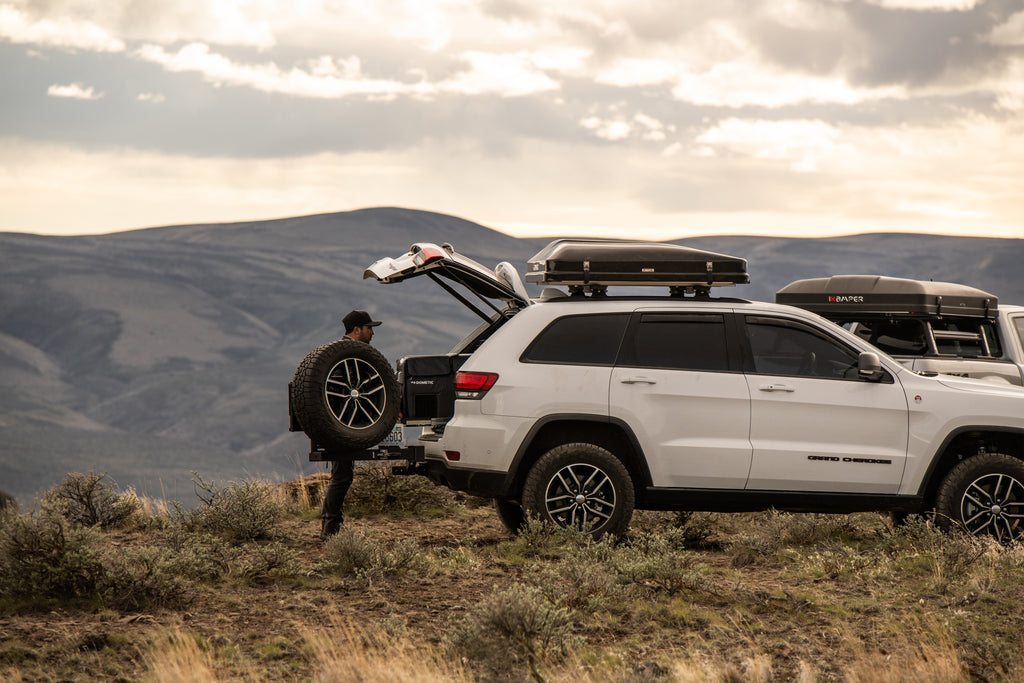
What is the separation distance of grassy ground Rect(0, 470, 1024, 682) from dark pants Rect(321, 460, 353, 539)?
293 mm

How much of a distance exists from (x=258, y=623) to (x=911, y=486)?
5.25 meters

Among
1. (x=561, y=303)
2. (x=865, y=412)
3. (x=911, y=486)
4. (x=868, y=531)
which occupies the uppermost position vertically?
(x=561, y=303)

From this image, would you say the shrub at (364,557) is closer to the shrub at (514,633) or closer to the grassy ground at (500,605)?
the grassy ground at (500,605)

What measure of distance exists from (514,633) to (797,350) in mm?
3887

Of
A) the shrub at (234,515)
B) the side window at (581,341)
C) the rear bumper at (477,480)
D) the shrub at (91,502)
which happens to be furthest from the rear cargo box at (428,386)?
the shrub at (91,502)

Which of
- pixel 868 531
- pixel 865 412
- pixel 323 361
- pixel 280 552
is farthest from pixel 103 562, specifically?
pixel 868 531

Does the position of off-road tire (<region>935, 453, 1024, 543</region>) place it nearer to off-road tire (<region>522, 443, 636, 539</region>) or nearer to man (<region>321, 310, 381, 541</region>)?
off-road tire (<region>522, 443, 636, 539</region>)

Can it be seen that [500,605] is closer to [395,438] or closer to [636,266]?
[395,438]

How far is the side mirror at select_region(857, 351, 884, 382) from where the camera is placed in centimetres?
799

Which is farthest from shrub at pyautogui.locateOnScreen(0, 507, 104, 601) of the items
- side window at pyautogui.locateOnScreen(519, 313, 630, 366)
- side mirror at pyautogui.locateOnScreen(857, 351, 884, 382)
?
side mirror at pyautogui.locateOnScreen(857, 351, 884, 382)

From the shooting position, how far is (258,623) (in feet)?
20.7

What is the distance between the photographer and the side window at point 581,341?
320 inches

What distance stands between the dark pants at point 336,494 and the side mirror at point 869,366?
14.1 ft

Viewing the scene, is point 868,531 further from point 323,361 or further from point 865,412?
point 323,361
